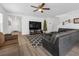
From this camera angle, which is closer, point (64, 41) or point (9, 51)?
point (64, 41)

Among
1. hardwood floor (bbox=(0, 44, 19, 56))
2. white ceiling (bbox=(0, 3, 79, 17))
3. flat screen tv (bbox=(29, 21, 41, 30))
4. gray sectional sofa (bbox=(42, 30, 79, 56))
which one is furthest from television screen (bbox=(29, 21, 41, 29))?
hardwood floor (bbox=(0, 44, 19, 56))

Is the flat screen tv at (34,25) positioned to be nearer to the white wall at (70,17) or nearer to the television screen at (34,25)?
the television screen at (34,25)

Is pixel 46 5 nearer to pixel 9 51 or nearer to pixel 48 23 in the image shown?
pixel 48 23

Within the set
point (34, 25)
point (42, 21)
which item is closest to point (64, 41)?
point (42, 21)

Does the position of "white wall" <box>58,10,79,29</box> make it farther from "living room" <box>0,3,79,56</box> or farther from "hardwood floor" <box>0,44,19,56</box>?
"hardwood floor" <box>0,44,19,56</box>

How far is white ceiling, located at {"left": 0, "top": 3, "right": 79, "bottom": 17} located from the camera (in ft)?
7.23

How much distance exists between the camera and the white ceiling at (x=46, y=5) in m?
2.20

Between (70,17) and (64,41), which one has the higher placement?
(70,17)

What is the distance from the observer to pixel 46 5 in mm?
2293

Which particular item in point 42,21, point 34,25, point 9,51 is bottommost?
point 9,51

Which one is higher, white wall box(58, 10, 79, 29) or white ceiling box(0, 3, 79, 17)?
white ceiling box(0, 3, 79, 17)

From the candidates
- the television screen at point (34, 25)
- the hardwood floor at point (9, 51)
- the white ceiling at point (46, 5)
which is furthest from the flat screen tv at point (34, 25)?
the hardwood floor at point (9, 51)

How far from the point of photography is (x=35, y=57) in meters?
2.35

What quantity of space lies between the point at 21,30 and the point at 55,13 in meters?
0.96
